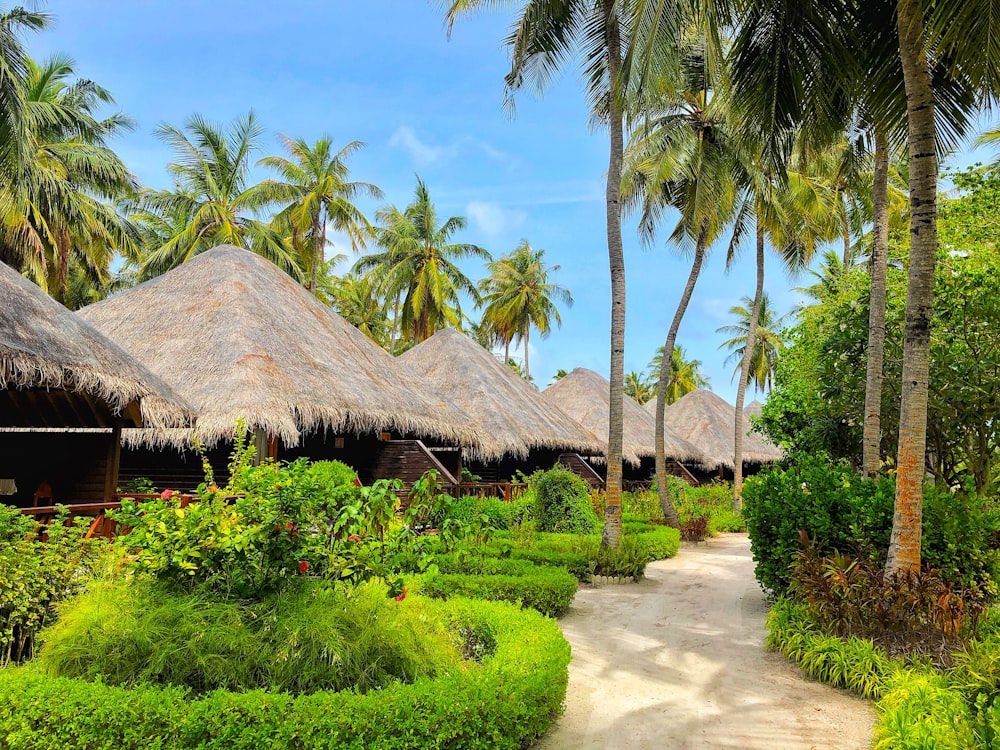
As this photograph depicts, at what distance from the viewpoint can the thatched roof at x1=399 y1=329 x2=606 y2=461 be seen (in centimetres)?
2012

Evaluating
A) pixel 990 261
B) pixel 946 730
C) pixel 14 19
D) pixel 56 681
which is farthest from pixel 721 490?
pixel 14 19

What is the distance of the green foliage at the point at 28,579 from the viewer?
16.5 ft

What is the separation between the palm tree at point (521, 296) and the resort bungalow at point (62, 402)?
3316 centimetres

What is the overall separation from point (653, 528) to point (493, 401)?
7.57 m

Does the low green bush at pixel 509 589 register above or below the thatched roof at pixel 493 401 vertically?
below

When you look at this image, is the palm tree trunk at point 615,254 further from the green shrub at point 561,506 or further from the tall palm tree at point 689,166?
the tall palm tree at point 689,166

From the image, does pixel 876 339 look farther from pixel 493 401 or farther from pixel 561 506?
pixel 493 401

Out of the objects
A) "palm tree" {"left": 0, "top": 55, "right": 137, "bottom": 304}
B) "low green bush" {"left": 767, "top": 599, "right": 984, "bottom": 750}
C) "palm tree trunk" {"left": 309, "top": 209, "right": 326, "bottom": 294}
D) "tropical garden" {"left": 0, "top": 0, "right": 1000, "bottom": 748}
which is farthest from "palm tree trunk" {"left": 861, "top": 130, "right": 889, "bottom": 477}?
"palm tree trunk" {"left": 309, "top": 209, "right": 326, "bottom": 294}

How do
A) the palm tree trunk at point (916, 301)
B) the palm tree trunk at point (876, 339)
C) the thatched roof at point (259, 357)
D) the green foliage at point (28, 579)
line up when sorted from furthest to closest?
the thatched roof at point (259, 357), the palm tree trunk at point (876, 339), the palm tree trunk at point (916, 301), the green foliage at point (28, 579)

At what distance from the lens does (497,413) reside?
20953 millimetres

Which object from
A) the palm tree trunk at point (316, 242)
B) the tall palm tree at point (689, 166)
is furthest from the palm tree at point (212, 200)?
the tall palm tree at point (689, 166)

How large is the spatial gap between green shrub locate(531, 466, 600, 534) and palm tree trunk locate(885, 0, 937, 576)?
7.63 meters

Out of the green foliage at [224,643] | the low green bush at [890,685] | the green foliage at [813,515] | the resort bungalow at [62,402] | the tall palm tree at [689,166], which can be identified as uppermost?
the tall palm tree at [689,166]

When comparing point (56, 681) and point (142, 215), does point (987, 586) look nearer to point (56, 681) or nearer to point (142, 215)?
point (56, 681)
